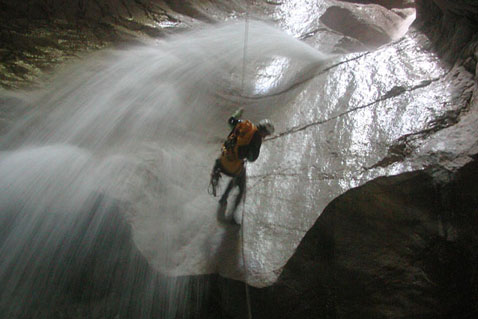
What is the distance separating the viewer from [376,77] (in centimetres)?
482

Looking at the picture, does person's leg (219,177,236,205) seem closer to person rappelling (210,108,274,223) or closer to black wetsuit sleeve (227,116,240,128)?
person rappelling (210,108,274,223)

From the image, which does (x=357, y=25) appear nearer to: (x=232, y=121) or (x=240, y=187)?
(x=232, y=121)

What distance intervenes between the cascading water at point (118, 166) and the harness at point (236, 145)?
2.67ft

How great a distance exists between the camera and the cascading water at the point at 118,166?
12.1 feet

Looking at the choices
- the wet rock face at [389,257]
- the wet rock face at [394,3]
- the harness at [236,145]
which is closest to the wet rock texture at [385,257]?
the wet rock face at [389,257]

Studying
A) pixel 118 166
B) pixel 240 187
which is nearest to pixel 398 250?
pixel 240 187

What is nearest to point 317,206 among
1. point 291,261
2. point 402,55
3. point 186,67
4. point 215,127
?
point 291,261

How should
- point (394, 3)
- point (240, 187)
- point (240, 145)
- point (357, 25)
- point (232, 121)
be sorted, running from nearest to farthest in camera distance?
1. point (240, 145)
2. point (232, 121)
3. point (240, 187)
4. point (357, 25)
5. point (394, 3)

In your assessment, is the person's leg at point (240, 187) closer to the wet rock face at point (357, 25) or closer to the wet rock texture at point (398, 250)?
the wet rock texture at point (398, 250)

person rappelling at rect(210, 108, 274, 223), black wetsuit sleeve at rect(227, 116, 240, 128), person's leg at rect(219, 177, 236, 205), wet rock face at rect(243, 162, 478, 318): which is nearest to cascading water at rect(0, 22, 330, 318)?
person's leg at rect(219, 177, 236, 205)

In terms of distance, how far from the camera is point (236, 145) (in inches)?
140

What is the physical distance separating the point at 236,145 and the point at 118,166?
5.91 feet

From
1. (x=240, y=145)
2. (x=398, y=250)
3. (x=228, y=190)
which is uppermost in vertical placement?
(x=240, y=145)

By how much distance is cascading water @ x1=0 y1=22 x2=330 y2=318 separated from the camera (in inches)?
145
